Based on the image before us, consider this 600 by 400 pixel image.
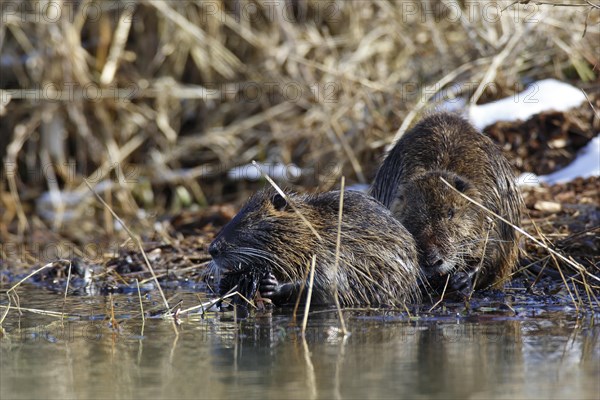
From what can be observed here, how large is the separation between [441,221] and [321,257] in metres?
0.63

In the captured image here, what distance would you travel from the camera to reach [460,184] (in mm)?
4883

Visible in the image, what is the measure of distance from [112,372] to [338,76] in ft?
16.6

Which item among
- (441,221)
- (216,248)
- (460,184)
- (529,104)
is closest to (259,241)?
(216,248)

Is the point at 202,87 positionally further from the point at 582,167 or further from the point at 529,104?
the point at 582,167

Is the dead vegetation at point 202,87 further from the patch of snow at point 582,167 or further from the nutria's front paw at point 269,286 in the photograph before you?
the nutria's front paw at point 269,286

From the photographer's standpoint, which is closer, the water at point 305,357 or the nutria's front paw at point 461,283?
the water at point 305,357

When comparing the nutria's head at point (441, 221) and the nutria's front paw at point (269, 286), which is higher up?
the nutria's head at point (441, 221)

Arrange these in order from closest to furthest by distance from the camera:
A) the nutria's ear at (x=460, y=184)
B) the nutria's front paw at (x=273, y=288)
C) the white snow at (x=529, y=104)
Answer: the nutria's front paw at (x=273, y=288)
the nutria's ear at (x=460, y=184)
the white snow at (x=529, y=104)

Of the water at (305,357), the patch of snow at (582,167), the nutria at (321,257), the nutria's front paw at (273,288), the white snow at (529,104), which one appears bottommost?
the water at (305,357)

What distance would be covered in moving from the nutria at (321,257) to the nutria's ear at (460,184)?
41 cm

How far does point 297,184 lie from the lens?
8.02m

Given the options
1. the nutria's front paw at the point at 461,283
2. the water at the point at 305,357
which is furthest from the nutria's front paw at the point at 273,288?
the nutria's front paw at the point at 461,283

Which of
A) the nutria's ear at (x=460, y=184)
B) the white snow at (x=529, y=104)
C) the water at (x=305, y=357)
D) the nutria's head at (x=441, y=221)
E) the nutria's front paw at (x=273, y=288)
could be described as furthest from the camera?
the white snow at (x=529, y=104)

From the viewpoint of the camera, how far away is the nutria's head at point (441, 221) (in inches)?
184
